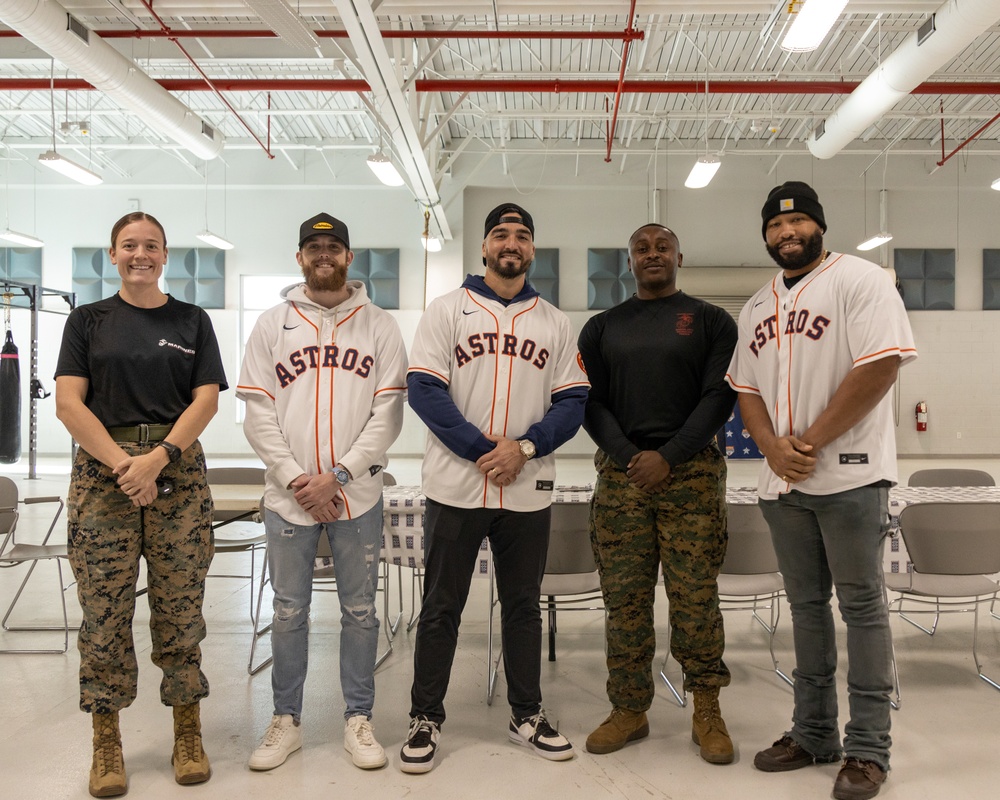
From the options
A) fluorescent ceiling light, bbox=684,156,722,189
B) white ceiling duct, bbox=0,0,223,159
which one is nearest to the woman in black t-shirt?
white ceiling duct, bbox=0,0,223,159

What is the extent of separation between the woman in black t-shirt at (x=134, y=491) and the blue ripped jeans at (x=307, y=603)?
9.4 inches

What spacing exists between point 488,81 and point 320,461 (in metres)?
7.06

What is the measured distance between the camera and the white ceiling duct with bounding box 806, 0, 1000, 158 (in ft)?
18.7

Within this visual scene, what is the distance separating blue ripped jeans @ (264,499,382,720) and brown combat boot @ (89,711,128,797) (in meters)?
0.47

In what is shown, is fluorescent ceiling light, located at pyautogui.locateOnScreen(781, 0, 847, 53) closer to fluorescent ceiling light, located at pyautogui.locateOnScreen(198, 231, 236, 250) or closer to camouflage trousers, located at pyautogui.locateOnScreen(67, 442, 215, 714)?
camouflage trousers, located at pyautogui.locateOnScreen(67, 442, 215, 714)

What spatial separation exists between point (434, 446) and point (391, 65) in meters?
5.00

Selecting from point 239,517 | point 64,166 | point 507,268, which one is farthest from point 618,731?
point 64,166

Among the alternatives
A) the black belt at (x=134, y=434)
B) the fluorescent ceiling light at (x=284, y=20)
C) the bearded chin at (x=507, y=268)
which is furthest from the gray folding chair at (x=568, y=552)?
the fluorescent ceiling light at (x=284, y=20)

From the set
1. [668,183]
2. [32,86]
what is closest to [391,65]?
[32,86]

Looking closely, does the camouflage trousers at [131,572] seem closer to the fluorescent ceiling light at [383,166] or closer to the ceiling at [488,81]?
the ceiling at [488,81]

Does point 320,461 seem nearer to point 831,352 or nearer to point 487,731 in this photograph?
point 487,731

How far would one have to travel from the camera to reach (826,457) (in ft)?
7.25

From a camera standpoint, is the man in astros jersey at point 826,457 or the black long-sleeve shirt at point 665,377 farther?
the black long-sleeve shirt at point 665,377

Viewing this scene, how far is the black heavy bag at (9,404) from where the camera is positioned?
409 inches
